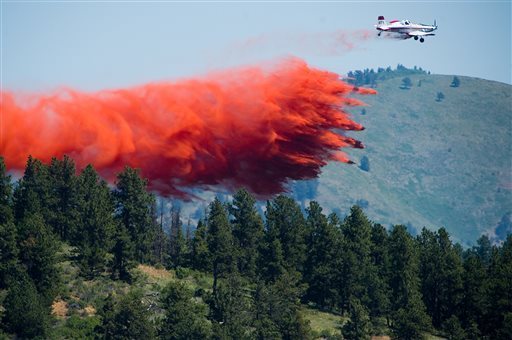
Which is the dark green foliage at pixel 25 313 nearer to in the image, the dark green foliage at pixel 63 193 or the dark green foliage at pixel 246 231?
the dark green foliage at pixel 63 193

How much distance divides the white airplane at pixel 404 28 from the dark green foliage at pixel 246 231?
2216 cm

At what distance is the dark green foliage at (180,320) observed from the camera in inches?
3378

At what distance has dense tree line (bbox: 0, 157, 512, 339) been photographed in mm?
87062

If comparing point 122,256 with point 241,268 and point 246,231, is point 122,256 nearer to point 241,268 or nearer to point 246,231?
point 241,268

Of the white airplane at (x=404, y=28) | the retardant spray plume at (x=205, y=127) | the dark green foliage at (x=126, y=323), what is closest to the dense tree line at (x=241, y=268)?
the dark green foliage at (x=126, y=323)

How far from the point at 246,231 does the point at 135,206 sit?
12681 millimetres

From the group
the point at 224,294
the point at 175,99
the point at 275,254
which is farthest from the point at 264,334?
the point at 175,99

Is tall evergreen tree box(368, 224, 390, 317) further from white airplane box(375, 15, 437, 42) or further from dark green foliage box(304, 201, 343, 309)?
white airplane box(375, 15, 437, 42)

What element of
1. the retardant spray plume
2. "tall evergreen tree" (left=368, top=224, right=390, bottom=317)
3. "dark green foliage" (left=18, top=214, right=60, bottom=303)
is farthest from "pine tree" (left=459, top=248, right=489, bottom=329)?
"dark green foliage" (left=18, top=214, right=60, bottom=303)

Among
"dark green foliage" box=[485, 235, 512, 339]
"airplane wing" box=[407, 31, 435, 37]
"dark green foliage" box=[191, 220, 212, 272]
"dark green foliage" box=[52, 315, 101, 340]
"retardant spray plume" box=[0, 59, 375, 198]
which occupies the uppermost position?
"airplane wing" box=[407, 31, 435, 37]

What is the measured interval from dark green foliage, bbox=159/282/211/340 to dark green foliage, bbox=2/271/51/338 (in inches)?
395

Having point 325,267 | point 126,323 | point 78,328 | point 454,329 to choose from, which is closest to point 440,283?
point 454,329

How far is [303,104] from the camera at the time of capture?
9419cm

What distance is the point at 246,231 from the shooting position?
106 metres
